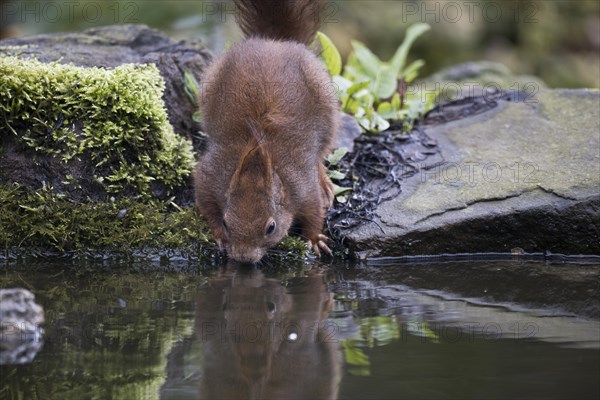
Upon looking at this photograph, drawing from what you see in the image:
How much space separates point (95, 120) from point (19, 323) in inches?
88.2

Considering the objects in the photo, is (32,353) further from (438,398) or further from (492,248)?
(492,248)

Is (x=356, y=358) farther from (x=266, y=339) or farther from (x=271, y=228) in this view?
(x=271, y=228)

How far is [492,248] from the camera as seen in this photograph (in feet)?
19.0

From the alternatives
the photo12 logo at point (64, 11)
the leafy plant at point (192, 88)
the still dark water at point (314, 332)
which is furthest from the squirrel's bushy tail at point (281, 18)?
the photo12 logo at point (64, 11)

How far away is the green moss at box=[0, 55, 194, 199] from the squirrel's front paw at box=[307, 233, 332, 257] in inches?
42.8

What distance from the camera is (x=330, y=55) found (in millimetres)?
7387

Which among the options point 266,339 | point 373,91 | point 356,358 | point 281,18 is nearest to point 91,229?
point 266,339

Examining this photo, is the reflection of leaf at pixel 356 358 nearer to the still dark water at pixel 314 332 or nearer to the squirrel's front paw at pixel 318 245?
the still dark water at pixel 314 332

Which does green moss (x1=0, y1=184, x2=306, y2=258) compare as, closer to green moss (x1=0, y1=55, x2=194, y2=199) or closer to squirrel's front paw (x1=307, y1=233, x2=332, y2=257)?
squirrel's front paw (x1=307, y1=233, x2=332, y2=257)

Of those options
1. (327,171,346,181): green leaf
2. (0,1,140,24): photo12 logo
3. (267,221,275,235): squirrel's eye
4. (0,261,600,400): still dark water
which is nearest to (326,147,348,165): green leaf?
(327,171,346,181): green leaf

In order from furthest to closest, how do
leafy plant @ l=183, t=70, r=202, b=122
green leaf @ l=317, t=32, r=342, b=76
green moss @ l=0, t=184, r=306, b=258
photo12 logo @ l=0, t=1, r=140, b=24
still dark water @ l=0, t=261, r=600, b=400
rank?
photo12 logo @ l=0, t=1, r=140, b=24 < green leaf @ l=317, t=32, r=342, b=76 < leafy plant @ l=183, t=70, r=202, b=122 < green moss @ l=0, t=184, r=306, b=258 < still dark water @ l=0, t=261, r=600, b=400

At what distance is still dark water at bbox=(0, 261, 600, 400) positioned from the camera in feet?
10.8

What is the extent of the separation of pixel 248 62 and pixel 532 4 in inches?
338

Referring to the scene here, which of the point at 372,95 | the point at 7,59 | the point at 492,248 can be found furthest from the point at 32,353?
the point at 372,95
